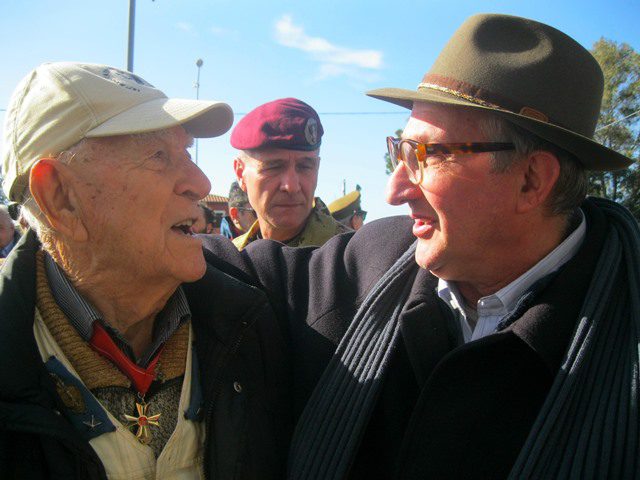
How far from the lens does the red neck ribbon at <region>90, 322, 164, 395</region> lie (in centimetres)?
175

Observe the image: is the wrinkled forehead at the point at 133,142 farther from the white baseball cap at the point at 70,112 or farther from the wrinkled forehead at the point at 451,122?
the wrinkled forehead at the point at 451,122

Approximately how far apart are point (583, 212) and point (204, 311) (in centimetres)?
155

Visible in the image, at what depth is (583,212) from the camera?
2105mm

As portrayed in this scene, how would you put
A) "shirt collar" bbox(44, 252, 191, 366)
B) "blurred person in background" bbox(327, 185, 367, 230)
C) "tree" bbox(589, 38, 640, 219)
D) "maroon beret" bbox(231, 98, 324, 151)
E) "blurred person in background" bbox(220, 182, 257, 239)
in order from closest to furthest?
"shirt collar" bbox(44, 252, 191, 366) < "maroon beret" bbox(231, 98, 324, 151) < "blurred person in background" bbox(220, 182, 257, 239) < "blurred person in background" bbox(327, 185, 367, 230) < "tree" bbox(589, 38, 640, 219)

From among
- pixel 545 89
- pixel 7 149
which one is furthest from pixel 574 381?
pixel 7 149

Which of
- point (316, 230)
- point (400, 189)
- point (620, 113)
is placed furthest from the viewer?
point (620, 113)

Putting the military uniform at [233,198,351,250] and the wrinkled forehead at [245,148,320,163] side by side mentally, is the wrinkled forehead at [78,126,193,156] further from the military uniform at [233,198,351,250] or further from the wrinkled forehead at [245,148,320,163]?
the military uniform at [233,198,351,250]

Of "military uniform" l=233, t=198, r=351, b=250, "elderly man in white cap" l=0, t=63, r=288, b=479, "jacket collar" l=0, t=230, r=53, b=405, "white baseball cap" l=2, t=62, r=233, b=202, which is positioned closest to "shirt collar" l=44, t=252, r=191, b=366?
"elderly man in white cap" l=0, t=63, r=288, b=479

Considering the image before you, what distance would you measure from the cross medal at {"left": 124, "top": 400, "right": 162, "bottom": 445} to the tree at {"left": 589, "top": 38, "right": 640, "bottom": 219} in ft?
82.4

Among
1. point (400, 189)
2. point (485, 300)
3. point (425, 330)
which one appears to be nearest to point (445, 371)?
point (425, 330)

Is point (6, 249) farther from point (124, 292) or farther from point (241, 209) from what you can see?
point (124, 292)

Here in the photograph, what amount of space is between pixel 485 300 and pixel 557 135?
65 centimetres

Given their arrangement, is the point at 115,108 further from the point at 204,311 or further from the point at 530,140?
the point at 530,140

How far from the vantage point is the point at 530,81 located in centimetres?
188
